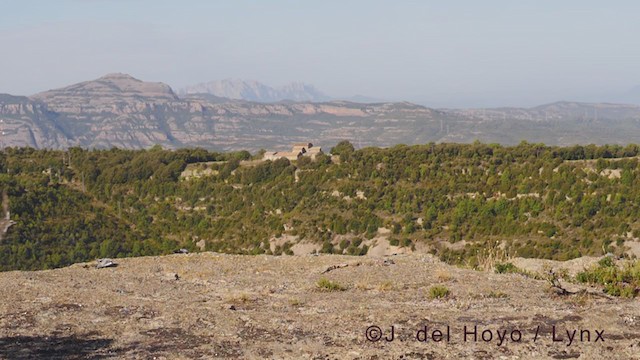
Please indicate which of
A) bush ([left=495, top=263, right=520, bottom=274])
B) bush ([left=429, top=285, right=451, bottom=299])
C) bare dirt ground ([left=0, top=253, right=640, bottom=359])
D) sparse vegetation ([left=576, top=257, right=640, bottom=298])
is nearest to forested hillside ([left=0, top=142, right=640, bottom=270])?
bush ([left=495, top=263, right=520, bottom=274])

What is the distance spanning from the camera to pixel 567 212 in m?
46.2

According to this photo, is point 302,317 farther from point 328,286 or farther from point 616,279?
point 616,279

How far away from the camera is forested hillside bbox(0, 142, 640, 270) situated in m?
45.0

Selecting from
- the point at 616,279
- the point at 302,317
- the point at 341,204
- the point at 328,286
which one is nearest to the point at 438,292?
the point at 328,286

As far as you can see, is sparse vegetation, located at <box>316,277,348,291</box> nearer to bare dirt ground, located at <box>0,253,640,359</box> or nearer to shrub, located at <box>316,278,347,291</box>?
shrub, located at <box>316,278,347,291</box>

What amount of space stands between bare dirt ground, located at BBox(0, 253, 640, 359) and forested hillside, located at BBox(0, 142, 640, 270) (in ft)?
80.6

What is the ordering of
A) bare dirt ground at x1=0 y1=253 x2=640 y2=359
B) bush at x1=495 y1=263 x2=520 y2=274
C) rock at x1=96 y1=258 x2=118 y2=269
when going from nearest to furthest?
bare dirt ground at x1=0 y1=253 x2=640 y2=359 → bush at x1=495 y1=263 x2=520 y2=274 → rock at x1=96 y1=258 x2=118 y2=269

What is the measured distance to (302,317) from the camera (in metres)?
11.4

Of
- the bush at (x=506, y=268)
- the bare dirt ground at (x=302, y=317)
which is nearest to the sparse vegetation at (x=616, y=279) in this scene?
the bare dirt ground at (x=302, y=317)

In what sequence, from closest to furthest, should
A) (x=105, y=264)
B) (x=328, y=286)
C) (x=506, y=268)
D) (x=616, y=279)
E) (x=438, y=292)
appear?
(x=438, y=292) → (x=616, y=279) → (x=328, y=286) → (x=506, y=268) → (x=105, y=264)

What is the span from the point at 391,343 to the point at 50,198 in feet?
179

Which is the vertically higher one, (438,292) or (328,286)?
(438,292)

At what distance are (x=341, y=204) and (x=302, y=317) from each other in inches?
1754

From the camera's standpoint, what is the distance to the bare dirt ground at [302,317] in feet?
31.3
